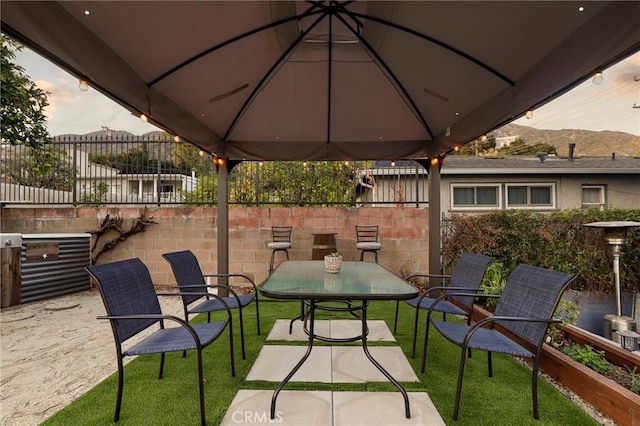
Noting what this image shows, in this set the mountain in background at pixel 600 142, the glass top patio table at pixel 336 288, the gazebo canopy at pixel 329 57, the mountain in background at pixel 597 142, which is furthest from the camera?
the mountain in background at pixel 600 142

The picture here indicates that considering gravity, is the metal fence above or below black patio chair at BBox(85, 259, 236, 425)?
above

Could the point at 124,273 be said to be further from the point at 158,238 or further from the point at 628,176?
the point at 628,176

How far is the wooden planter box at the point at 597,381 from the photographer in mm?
1806

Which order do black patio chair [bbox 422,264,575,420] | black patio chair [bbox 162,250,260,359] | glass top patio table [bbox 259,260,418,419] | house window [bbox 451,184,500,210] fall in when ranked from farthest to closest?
house window [bbox 451,184,500,210]
black patio chair [bbox 162,250,260,359]
glass top patio table [bbox 259,260,418,419]
black patio chair [bbox 422,264,575,420]

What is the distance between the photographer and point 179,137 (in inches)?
133

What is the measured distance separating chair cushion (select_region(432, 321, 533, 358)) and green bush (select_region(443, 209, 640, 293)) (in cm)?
283

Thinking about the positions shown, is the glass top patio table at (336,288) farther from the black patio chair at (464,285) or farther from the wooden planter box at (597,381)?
the wooden planter box at (597,381)

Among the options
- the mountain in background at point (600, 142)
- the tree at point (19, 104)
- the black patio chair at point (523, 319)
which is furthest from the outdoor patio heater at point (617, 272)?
the mountain in background at point (600, 142)

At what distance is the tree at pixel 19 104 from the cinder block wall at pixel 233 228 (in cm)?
153

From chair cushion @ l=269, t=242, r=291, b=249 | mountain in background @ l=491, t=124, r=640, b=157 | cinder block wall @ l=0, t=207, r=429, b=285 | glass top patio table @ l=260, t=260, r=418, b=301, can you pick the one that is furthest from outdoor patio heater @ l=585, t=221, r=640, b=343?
mountain in background @ l=491, t=124, r=640, b=157

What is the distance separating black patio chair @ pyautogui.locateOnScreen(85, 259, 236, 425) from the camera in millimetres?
1816

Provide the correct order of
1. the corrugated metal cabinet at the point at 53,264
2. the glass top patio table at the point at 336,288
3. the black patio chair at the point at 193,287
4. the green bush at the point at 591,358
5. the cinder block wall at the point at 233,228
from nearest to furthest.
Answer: the glass top patio table at the point at 336,288 → the green bush at the point at 591,358 → the black patio chair at the point at 193,287 → the corrugated metal cabinet at the point at 53,264 → the cinder block wall at the point at 233,228

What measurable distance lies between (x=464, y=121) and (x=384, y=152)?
1244 millimetres

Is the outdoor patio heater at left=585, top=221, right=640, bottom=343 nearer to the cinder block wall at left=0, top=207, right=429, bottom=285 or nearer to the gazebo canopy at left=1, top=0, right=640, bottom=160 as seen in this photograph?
the gazebo canopy at left=1, top=0, right=640, bottom=160
